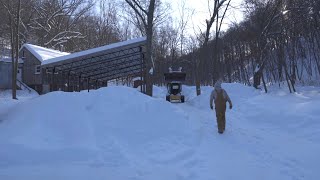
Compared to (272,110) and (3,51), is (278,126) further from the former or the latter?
(3,51)

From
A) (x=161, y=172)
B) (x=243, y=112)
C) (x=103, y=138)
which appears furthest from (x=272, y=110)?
(x=161, y=172)

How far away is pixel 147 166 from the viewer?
29.5ft

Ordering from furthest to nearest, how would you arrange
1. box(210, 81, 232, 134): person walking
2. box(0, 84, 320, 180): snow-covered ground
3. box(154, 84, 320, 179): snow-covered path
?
box(210, 81, 232, 134): person walking → box(0, 84, 320, 180): snow-covered ground → box(154, 84, 320, 179): snow-covered path

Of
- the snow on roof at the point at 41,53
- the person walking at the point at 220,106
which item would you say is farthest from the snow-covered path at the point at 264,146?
the snow on roof at the point at 41,53

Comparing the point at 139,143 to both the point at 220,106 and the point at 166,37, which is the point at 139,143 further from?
the point at 166,37

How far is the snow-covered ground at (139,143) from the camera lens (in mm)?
8539

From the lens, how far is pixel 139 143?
1104 centimetres

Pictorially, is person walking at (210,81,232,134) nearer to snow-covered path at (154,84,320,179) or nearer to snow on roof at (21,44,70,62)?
snow-covered path at (154,84,320,179)

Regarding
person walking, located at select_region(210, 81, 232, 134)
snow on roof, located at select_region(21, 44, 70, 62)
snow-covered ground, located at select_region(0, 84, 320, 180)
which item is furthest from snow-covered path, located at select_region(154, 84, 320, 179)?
snow on roof, located at select_region(21, 44, 70, 62)

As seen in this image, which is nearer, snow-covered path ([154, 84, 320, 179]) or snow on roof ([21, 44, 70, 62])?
snow-covered path ([154, 84, 320, 179])

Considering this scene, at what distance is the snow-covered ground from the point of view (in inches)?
336

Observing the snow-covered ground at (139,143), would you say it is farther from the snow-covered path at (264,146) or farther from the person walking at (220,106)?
the person walking at (220,106)

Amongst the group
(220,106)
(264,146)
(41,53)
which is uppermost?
(41,53)

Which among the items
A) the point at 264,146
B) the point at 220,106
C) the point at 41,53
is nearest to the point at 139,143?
the point at 264,146
